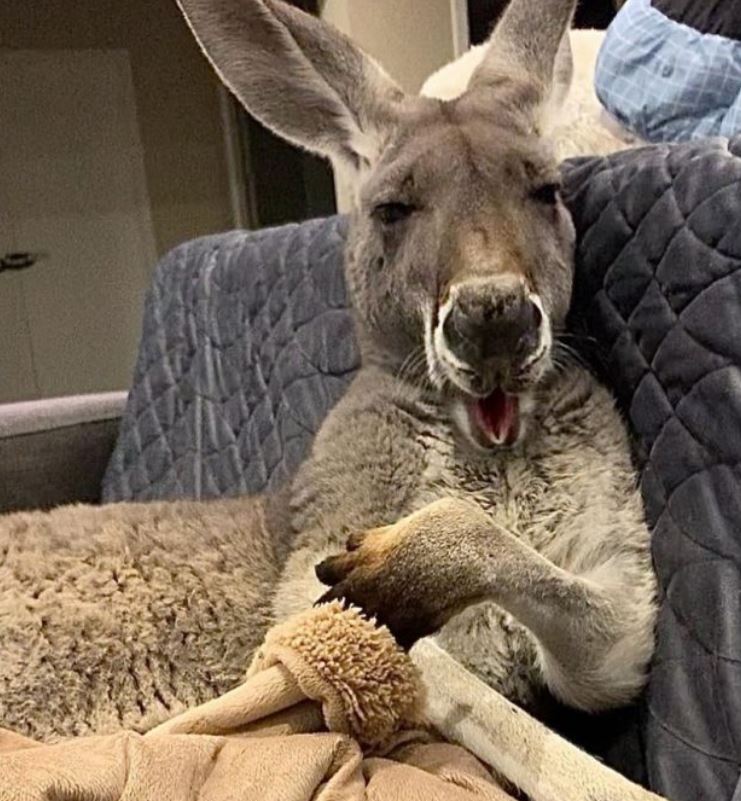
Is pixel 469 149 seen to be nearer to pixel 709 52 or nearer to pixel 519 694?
pixel 709 52

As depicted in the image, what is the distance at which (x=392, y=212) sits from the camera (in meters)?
1.31

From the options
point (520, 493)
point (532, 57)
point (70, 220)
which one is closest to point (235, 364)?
point (532, 57)

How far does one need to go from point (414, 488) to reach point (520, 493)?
121 mm

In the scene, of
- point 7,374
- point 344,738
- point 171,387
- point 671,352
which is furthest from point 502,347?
point 7,374

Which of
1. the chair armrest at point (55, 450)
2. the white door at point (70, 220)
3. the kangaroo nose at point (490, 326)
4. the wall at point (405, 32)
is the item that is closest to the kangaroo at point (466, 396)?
the kangaroo nose at point (490, 326)

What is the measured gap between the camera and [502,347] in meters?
1.10

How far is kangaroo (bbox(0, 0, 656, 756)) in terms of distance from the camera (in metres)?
1.09

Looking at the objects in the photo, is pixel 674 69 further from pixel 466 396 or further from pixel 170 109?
pixel 170 109

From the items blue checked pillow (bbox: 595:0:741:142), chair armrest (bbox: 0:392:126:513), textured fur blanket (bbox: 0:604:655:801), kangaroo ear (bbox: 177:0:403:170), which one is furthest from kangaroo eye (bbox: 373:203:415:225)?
chair armrest (bbox: 0:392:126:513)

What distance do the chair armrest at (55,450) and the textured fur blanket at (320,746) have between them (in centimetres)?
111

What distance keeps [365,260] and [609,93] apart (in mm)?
432

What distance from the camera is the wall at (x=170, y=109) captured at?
18.0 ft

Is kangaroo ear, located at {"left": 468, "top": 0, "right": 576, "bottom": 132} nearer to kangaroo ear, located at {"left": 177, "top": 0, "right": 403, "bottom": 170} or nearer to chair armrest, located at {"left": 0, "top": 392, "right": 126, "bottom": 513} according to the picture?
kangaroo ear, located at {"left": 177, "top": 0, "right": 403, "bottom": 170}

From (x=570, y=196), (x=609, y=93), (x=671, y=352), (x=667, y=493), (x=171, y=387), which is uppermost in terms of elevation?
(x=609, y=93)
